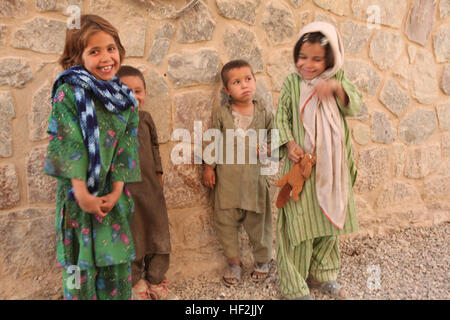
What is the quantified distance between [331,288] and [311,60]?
1.32m

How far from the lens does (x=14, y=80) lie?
190 cm

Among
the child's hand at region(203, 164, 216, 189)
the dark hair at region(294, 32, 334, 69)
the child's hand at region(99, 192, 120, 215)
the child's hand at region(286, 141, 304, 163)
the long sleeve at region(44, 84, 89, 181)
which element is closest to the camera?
the long sleeve at region(44, 84, 89, 181)

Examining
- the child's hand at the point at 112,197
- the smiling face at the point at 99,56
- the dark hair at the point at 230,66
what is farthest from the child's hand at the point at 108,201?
the dark hair at the point at 230,66

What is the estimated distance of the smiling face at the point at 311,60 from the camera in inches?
73.8

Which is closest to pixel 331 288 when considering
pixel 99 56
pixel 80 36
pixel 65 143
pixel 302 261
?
pixel 302 261

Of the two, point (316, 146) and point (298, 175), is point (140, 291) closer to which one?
point (298, 175)

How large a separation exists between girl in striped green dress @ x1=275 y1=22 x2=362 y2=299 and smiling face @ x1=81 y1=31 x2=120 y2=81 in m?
0.93

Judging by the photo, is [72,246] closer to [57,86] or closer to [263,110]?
[57,86]

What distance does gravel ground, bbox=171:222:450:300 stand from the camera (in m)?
2.24

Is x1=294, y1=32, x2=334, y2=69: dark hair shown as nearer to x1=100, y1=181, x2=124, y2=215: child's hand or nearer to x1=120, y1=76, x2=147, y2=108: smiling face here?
x1=120, y1=76, x2=147, y2=108: smiling face

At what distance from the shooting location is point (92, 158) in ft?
5.14

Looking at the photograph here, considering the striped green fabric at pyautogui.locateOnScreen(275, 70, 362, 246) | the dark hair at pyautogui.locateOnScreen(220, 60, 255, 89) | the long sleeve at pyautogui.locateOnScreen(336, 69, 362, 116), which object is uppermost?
the dark hair at pyautogui.locateOnScreen(220, 60, 255, 89)

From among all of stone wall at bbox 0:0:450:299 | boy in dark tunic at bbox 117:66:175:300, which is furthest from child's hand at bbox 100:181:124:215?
stone wall at bbox 0:0:450:299

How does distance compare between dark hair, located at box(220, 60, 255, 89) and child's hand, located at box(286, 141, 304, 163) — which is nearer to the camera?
child's hand, located at box(286, 141, 304, 163)
